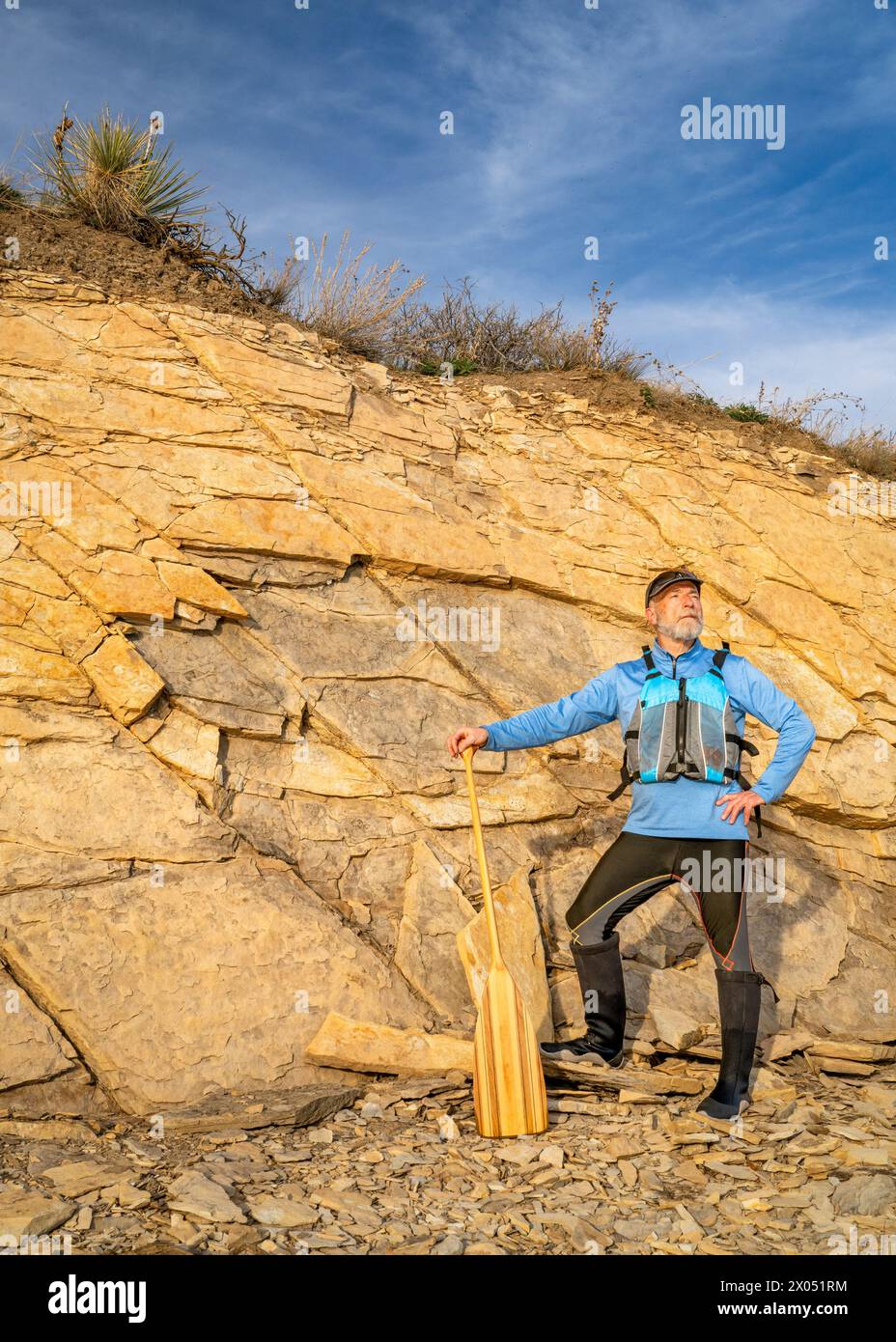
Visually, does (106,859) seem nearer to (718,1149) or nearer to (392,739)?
(392,739)

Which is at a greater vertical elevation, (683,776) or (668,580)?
(668,580)

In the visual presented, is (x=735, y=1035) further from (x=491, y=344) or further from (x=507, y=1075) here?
(x=491, y=344)

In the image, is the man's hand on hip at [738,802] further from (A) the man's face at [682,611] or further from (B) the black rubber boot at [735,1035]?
(A) the man's face at [682,611]

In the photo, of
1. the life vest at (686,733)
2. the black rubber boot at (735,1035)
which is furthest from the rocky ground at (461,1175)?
the life vest at (686,733)

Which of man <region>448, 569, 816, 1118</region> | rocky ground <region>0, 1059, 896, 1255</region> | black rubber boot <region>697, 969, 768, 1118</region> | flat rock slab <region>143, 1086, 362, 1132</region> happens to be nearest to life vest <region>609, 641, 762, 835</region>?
man <region>448, 569, 816, 1118</region>

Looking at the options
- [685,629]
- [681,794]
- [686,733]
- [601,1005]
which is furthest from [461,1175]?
[685,629]

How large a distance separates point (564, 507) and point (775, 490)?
6.30 feet

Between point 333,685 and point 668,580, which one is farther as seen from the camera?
point 333,685

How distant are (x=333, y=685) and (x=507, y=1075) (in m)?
2.75

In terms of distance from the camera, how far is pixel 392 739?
20.1 feet

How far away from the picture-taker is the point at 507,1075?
14.3 feet

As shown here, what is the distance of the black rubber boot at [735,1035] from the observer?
14.5 ft

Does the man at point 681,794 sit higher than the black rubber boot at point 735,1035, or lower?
higher
